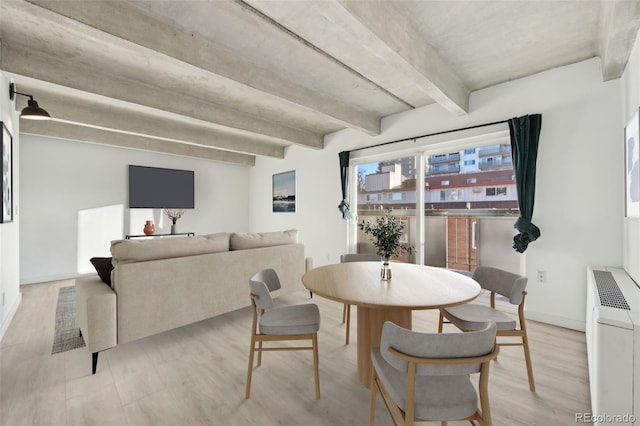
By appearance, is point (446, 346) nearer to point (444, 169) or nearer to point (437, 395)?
point (437, 395)

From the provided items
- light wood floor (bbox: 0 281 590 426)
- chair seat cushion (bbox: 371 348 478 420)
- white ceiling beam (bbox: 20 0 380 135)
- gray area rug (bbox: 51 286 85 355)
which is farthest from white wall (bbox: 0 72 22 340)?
chair seat cushion (bbox: 371 348 478 420)

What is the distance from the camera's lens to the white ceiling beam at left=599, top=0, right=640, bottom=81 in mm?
1670

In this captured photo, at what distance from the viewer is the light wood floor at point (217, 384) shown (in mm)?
1622

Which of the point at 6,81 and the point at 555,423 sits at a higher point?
the point at 6,81

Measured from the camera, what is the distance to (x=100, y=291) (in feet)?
7.11

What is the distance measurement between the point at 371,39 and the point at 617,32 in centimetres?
171

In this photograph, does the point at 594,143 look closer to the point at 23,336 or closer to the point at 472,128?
the point at 472,128

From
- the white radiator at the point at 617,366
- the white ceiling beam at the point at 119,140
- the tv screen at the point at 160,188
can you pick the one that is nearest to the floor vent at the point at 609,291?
the white radiator at the point at 617,366

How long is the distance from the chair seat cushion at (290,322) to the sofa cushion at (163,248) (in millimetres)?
1211

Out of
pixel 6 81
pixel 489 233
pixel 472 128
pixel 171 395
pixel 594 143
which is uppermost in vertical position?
pixel 6 81

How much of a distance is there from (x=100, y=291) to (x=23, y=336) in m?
1.33

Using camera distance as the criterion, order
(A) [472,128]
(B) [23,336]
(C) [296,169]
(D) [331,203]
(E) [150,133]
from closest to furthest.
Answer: (B) [23,336], (A) [472,128], (E) [150,133], (D) [331,203], (C) [296,169]

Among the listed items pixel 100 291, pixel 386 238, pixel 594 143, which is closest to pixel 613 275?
pixel 594 143

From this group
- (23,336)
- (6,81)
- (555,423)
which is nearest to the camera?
(555,423)
